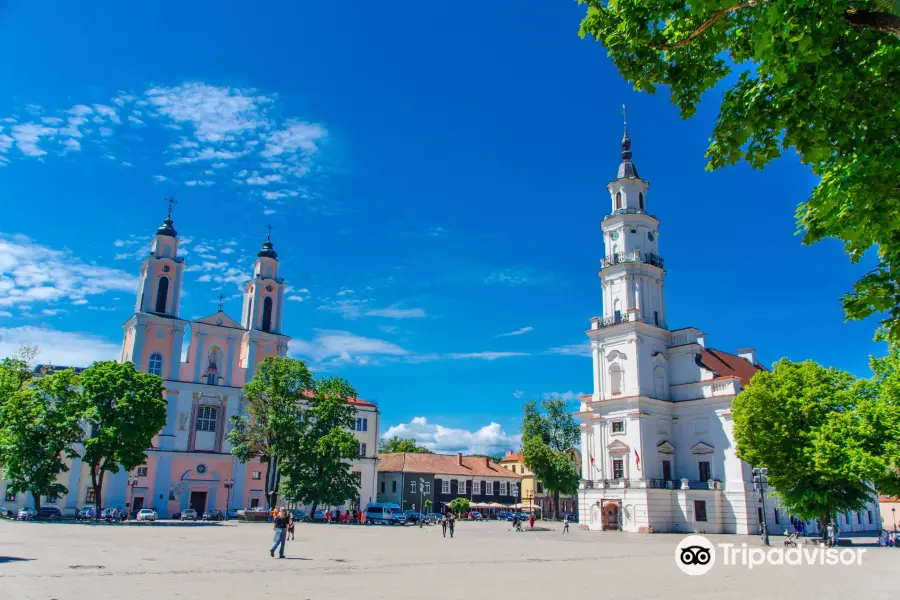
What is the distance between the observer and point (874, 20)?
7496 millimetres

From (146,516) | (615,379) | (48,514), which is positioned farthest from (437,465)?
(48,514)

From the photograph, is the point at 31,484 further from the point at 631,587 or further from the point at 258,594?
the point at 631,587

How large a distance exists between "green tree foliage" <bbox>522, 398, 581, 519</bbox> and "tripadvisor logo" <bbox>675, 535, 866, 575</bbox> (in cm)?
3686

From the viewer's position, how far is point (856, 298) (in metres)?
9.70

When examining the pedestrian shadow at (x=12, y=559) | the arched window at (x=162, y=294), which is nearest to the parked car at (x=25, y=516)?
the arched window at (x=162, y=294)

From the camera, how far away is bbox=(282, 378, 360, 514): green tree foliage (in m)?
50.1

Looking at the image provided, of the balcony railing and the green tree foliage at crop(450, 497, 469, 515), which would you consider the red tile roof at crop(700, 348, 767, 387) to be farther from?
the green tree foliage at crop(450, 497, 469, 515)

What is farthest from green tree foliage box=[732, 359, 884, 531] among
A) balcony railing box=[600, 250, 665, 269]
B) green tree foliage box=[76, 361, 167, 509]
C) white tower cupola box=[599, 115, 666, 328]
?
green tree foliage box=[76, 361, 167, 509]

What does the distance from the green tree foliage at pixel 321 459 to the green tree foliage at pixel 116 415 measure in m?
10.8

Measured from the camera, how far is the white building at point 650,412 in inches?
1969

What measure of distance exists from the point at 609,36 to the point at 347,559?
17.2 metres

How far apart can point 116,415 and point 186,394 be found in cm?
1658

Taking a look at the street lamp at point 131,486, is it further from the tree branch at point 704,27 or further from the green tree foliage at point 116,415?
the tree branch at point 704,27

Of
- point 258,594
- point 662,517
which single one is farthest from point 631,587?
point 662,517
